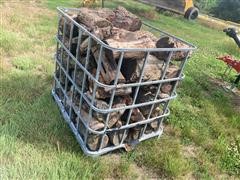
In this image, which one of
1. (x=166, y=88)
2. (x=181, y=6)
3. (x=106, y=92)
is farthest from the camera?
(x=181, y=6)

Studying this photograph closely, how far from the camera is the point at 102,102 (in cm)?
320

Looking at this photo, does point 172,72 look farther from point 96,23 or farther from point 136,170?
point 136,170

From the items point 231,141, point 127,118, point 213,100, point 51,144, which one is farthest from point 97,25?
point 213,100

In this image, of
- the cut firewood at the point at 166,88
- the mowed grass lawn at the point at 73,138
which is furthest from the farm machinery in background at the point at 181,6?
the cut firewood at the point at 166,88

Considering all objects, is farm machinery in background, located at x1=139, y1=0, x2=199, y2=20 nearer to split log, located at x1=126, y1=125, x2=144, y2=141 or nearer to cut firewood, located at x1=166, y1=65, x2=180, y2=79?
cut firewood, located at x1=166, y1=65, x2=180, y2=79

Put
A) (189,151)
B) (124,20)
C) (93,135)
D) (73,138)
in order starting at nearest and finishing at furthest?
(93,135) → (73,138) → (124,20) → (189,151)

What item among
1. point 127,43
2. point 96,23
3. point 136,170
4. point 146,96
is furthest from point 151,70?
point 136,170

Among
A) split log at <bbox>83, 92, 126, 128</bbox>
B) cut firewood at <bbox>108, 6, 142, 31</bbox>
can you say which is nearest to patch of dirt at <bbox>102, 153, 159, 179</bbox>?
split log at <bbox>83, 92, 126, 128</bbox>

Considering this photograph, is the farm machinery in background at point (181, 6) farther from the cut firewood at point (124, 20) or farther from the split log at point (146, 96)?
the split log at point (146, 96)

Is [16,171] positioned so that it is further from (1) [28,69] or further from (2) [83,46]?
(1) [28,69]

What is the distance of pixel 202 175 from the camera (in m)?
3.59

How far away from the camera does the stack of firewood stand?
3.15 m

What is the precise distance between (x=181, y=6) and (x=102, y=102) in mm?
10221

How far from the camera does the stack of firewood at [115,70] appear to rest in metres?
3.15
